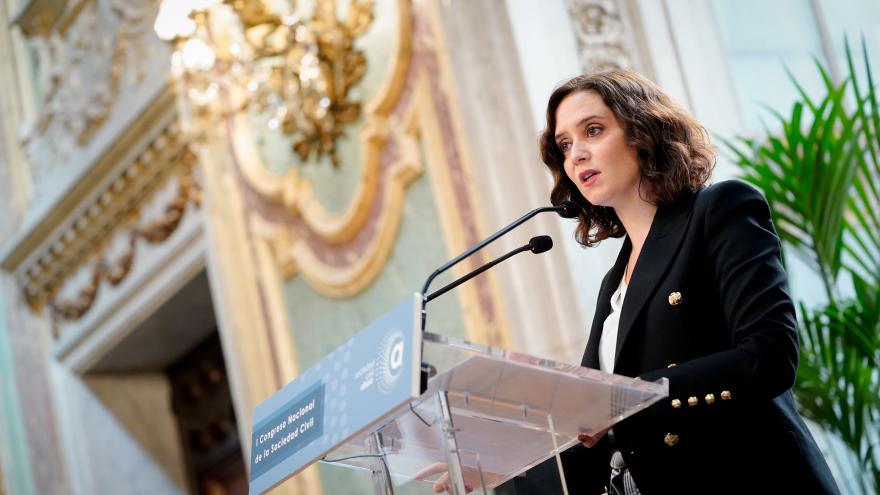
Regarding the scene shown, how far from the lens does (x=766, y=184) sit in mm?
3779

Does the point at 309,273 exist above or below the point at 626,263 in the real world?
above

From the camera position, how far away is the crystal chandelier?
5.21 m

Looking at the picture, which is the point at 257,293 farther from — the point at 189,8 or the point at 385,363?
the point at 385,363

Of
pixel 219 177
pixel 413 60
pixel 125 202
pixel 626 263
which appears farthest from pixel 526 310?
pixel 125 202

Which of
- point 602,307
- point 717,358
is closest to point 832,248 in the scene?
point 602,307

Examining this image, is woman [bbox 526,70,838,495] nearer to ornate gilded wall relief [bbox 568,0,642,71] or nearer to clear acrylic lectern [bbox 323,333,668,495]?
clear acrylic lectern [bbox 323,333,668,495]

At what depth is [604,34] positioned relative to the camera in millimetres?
4480

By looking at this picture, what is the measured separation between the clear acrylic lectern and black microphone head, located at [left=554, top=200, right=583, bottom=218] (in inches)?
19.9

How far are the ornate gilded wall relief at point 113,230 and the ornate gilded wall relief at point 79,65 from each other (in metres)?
0.36

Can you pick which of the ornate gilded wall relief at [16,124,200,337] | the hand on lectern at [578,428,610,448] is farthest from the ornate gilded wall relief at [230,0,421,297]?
the hand on lectern at [578,428,610,448]

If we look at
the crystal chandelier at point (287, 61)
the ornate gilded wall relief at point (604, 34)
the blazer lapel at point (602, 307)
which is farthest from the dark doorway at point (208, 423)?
the blazer lapel at point (602, 307)

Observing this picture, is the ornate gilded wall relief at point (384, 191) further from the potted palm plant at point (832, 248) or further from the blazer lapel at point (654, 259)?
the blazer lapel at point (654, 259)

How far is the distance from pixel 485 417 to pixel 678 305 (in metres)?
0.39

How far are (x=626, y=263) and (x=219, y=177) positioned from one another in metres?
4.09
